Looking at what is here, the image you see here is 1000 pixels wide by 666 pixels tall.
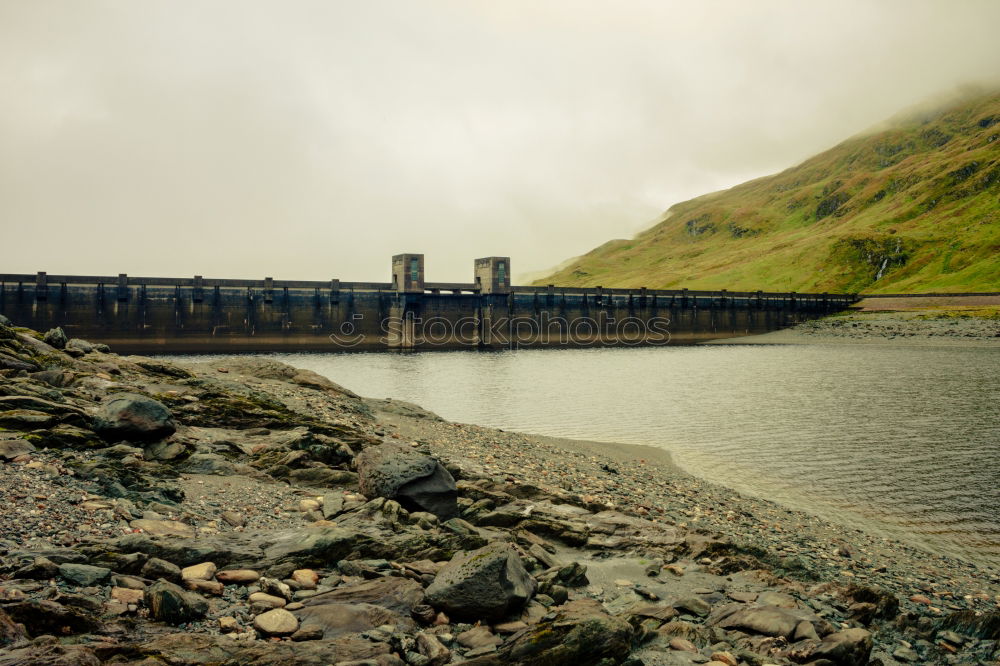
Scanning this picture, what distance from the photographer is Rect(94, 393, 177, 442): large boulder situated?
41.9 feet

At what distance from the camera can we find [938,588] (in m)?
12.4

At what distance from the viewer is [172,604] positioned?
22.8 feet

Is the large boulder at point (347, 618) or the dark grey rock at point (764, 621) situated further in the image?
the dark grey rock at point (764, 621)

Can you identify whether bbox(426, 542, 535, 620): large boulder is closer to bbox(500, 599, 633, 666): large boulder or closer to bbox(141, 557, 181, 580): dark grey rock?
bbox(500, 599, 633, 666): large boulder

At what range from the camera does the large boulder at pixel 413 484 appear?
12.1m

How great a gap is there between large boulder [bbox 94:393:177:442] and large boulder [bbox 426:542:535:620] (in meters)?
8.00

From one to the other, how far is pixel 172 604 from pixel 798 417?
35.6 meters

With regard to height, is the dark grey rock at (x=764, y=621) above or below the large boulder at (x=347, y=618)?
below

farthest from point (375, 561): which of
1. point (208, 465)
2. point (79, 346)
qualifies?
point (79, 346)

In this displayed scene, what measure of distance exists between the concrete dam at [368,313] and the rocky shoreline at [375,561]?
2773 inches

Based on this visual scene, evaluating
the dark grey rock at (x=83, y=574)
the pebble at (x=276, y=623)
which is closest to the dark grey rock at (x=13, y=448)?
the dark grey rock at (x=83, y=574)

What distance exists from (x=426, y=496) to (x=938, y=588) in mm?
10270
